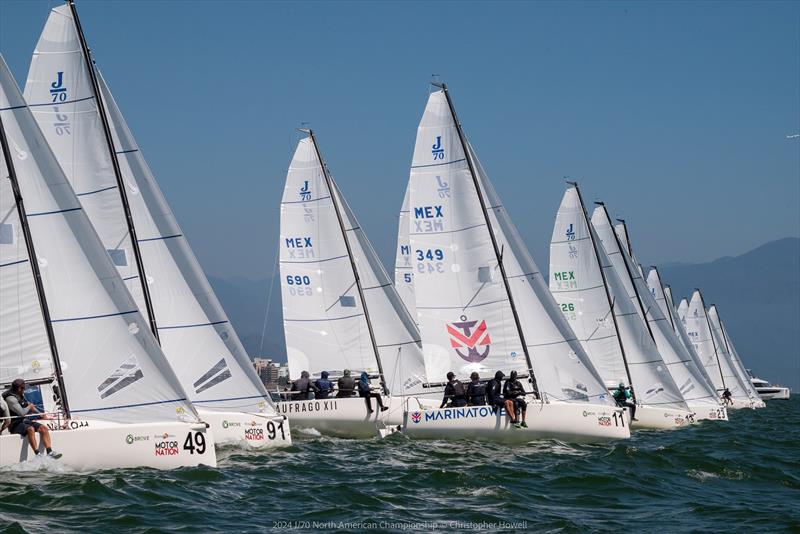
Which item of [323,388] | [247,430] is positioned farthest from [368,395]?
[247,430]

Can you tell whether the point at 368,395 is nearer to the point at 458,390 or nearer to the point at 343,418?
the point at 343,418

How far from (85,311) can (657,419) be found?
16878 mm

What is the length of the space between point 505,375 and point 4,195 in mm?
11793

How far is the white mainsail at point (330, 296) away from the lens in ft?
93.8

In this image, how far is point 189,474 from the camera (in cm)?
1540

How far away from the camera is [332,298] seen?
29.0 meters

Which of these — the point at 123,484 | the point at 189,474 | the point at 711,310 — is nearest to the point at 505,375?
the point at 189,474

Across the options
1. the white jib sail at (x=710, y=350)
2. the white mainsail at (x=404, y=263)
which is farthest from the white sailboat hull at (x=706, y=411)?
the white jib sail at (x=710, y=350)

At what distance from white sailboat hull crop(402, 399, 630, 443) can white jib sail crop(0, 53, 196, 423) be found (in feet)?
22.3

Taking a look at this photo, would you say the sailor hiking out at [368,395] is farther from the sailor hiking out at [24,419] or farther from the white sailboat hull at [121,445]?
the sailor hiking out at [24,419]

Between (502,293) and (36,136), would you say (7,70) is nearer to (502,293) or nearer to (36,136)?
(36,136)

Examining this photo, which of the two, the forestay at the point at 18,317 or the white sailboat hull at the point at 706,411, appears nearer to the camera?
the forestay at the point at 18,317

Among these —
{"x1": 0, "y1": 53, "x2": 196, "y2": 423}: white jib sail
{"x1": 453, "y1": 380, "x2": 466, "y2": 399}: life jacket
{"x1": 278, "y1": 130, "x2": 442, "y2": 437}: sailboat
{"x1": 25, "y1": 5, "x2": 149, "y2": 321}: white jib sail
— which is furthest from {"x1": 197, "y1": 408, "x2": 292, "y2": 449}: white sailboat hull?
{"x1": 278, "y1": 130, "x2": 442, "y2": 437}: sailboat

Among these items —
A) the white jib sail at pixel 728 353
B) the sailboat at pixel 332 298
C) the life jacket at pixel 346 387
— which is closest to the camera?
the life jacket at pixel 346 387
